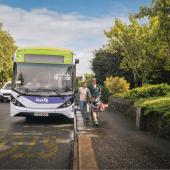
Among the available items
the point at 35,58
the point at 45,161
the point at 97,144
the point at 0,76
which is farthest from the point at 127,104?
the point at 0,76

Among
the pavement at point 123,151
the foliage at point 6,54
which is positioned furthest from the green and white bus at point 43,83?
the foliage at point 6,54

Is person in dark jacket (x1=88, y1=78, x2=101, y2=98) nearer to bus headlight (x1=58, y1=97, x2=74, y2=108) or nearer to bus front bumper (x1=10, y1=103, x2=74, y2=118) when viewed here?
bus headlight (x1=58, y1=97, x2=74, y2=108)

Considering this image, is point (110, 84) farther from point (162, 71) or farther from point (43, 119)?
point (43, 119)

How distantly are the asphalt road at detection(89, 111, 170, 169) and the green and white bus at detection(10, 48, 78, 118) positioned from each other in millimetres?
3814

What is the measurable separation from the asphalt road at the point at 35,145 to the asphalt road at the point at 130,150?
0.80 m

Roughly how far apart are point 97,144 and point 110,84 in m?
34.8

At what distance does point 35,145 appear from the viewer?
1237 centimetres

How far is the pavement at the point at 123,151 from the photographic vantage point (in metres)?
9.22

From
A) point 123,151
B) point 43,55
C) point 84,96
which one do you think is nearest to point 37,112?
point 84,96

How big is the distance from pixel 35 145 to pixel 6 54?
209ft

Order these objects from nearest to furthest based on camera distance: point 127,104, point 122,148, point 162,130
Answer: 1. point 122,148
2. point 162,130
3. point 127,104

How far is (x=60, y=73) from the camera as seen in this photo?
1908 centimetres

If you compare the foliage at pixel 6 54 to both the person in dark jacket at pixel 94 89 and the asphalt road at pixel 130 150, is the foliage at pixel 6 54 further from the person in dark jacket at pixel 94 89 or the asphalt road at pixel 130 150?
the asphalt road at pixel 130 150

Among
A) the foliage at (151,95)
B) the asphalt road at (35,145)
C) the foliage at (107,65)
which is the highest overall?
the foliage at (107,65)
